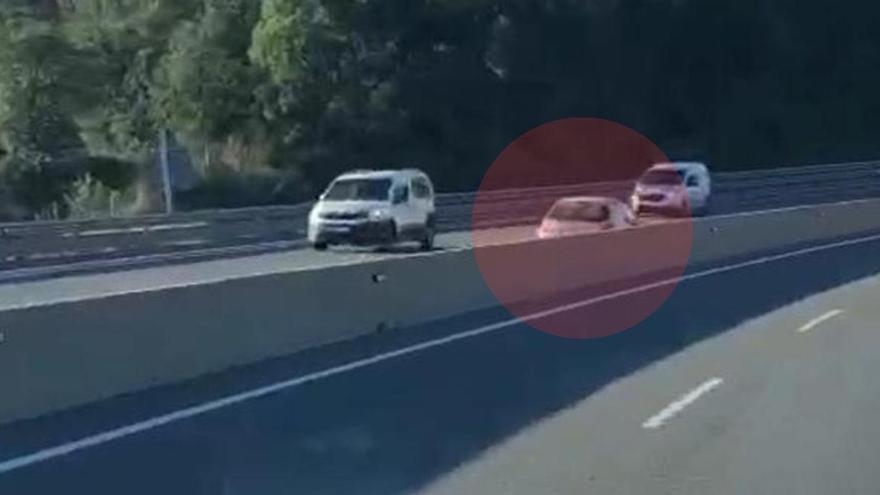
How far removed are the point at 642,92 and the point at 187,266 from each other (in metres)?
38.9

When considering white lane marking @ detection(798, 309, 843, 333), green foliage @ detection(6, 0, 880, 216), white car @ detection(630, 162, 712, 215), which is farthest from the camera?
green foliage @ detection(6, 0, 880, 216)

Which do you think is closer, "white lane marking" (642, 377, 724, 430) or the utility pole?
"white lane marking" (642, 377, 724, 430)

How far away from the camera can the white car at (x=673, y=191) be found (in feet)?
183

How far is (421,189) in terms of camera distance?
148 feet

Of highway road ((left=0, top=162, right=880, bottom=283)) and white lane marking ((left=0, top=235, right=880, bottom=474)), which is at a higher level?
white lane marking ((left=0, top=235, right=880, bottom=474))

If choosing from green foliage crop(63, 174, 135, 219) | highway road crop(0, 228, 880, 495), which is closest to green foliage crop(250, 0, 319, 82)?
green foliage crop(63, 174, 135, 219)

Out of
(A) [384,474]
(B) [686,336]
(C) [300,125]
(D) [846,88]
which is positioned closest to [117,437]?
(A) [384,474]

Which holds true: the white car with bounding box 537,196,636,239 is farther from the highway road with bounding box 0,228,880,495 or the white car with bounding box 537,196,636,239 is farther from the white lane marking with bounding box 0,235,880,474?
the highway road with bounding box 0,228,880,495

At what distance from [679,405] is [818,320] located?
895 centimetres

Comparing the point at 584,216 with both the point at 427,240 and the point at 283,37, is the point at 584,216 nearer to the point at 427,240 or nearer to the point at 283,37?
the point at 427,240

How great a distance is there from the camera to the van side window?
1760 inches

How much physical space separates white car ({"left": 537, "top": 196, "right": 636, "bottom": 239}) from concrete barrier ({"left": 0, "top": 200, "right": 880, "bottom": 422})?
918 centimetres

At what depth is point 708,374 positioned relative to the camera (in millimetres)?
16859

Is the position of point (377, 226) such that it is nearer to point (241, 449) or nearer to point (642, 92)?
point (241, 449)
